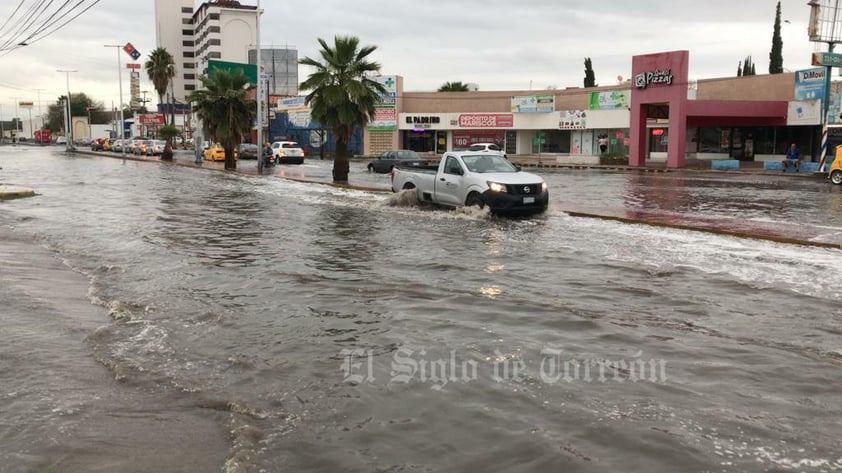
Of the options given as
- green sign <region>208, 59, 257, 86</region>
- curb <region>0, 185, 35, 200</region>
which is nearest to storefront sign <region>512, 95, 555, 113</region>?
green sign <region>208, 59, 257, 86</region>

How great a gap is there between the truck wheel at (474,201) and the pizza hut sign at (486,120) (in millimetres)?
44447

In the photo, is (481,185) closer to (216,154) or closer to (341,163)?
(341,163)

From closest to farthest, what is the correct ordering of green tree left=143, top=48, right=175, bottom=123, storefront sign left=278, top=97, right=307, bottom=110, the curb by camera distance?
the curb, storefront sign left=278, top=97, right=307, bottom=110, green tree left=143, top=48, right=175, bottom=123

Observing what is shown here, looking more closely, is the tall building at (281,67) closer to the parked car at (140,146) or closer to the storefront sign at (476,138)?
the parked car at (140,146)

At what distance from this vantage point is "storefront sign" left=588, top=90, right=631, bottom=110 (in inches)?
2072

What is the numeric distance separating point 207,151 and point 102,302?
51202 mm

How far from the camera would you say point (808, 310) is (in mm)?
7973

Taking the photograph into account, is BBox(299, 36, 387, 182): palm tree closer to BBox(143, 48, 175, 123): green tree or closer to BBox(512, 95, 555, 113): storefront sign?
BBox(512, 95, 555, 113): storefront sign

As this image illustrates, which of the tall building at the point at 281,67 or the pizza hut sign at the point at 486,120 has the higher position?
the tall building at the point at 281,67

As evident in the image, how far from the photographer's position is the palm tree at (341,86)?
2970 centimetres

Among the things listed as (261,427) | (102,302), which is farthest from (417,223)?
(261,427)

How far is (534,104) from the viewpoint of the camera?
194 feet

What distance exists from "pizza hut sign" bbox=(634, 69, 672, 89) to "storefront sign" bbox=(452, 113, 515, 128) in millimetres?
17170

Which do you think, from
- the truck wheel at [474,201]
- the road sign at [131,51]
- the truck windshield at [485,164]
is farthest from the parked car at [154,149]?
the truck wheel at [474,201]
